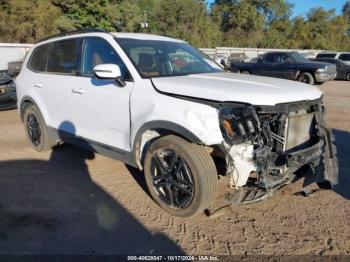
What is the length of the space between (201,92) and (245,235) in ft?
4.85

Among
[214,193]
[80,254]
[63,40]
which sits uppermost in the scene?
[63,40]

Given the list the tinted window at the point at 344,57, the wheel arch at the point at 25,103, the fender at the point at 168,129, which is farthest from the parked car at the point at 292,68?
the fender at the point at 168,129

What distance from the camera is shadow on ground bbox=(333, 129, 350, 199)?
173 inches

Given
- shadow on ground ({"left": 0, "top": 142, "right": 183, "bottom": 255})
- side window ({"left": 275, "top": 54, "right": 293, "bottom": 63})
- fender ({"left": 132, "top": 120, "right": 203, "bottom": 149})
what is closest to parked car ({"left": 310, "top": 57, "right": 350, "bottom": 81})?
side window ({"left": 275, "top": 54, "right": 293, "bottom": 63})

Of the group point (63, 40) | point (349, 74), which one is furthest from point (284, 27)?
point (63, 40)

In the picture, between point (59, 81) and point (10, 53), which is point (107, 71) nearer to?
point (59, 81)

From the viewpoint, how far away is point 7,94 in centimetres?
917

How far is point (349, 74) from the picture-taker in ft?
67.9

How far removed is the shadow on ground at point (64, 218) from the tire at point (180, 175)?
1.34 feet

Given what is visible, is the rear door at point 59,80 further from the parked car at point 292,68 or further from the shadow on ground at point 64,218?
the parked car at point 292,68

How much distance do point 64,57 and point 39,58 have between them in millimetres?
875

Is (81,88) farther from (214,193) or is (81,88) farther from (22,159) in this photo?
(214,193)

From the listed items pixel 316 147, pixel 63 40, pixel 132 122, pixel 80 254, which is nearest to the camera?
pixel 80 254

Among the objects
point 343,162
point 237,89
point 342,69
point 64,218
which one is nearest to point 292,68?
point 342,69
